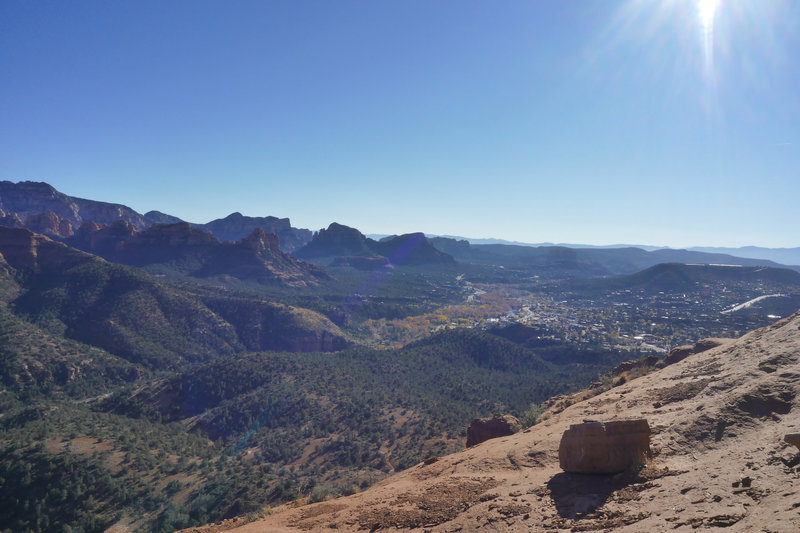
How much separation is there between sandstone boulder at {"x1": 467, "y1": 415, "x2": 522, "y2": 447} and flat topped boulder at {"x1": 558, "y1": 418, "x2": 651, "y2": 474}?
1479 centimetres

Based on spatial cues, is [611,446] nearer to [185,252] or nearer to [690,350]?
[690,350]

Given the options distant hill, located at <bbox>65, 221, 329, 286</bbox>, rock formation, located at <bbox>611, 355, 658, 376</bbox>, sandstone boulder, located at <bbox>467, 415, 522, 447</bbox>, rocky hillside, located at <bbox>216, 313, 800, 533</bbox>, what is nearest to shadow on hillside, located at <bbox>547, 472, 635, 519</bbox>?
rocky hillside, located at <bbox>216, 313, 800, 533</bbox>

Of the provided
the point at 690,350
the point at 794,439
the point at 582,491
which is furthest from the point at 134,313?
the point at 794,439

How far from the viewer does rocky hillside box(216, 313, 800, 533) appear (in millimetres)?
6562

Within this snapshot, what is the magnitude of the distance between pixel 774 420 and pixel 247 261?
19560 cm

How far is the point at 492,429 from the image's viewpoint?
24.0 meters

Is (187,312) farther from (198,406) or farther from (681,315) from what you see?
(681,315)

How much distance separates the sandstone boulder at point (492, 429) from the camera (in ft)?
77.4

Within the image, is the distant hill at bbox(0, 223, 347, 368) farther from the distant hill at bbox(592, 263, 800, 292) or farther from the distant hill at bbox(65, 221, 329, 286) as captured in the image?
the distant hill at bbox(592, 263, 800, 292)

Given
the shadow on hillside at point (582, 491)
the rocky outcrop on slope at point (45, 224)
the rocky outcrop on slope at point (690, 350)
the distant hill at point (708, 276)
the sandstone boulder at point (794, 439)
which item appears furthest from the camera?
the rocky outcrop on slope at point (45, 224)

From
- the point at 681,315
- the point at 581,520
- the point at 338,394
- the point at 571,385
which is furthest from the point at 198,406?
the point at 681,315

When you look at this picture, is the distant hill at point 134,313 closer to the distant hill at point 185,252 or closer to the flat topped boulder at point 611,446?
the distant hill at point 185,252

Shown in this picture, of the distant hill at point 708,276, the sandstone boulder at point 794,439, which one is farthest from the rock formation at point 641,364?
the distant hill at point 708,276

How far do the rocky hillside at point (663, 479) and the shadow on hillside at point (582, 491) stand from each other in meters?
0.03
